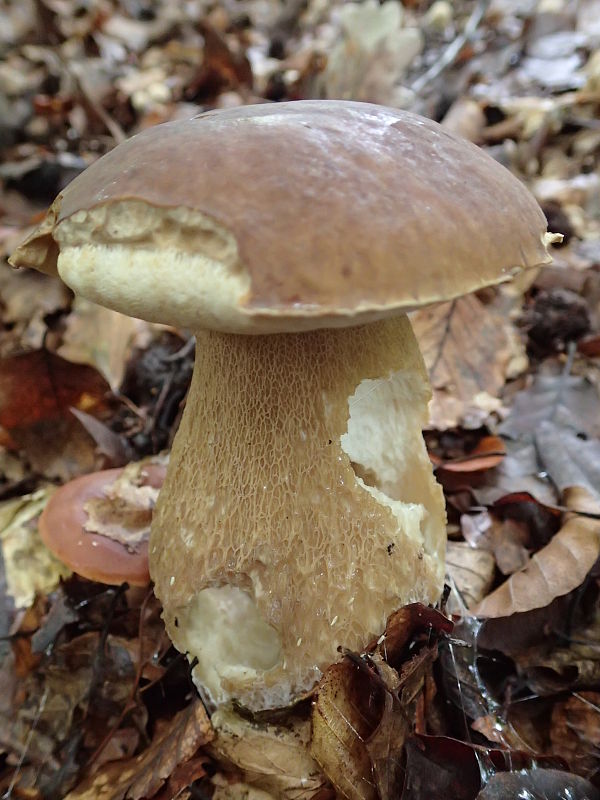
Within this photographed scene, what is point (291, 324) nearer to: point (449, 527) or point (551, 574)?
point (551, 574)

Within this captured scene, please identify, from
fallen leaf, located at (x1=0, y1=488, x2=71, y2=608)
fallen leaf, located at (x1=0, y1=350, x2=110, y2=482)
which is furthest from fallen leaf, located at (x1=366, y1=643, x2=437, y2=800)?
fallen leaf, located at (x1=0, y1=350, x2=110, y2=482)

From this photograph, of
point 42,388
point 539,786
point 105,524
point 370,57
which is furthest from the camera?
point 370,57

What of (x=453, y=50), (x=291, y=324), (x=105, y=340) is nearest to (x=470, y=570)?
(x=291, y=324)

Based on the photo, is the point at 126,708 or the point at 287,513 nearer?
the point at 287,513

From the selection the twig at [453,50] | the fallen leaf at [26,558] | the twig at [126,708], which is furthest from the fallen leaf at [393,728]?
the twig at [453,50]

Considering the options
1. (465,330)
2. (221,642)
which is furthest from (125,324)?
(221,642)

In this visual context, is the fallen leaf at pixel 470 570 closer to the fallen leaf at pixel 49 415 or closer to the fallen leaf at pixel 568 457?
the fallen leaf at pixel 568 457
